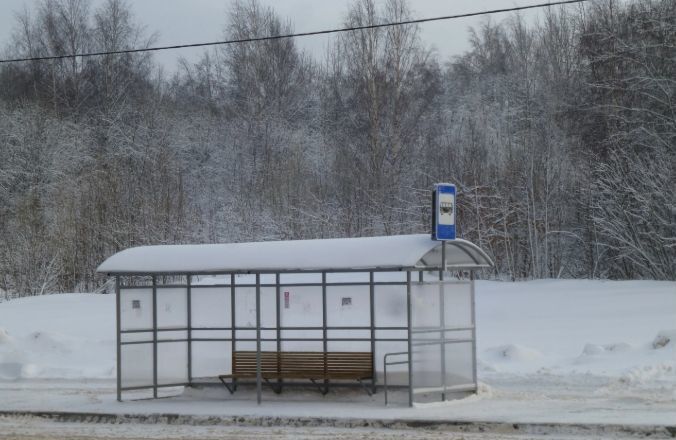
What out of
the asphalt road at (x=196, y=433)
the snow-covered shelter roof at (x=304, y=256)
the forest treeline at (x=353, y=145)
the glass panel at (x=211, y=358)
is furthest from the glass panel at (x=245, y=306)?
the forest treeline at (x=353, y=145)

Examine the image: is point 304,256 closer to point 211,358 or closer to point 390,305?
point 390,305

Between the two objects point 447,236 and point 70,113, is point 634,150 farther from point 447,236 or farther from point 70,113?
point 70,113

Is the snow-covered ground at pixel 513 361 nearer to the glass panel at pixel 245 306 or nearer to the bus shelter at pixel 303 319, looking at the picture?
the bus shelter at pixel 303 319

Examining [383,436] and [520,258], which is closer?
[383,436]

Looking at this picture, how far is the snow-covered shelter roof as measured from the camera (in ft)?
50.2

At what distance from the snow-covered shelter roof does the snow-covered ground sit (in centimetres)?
214

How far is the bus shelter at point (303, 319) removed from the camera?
15.8m

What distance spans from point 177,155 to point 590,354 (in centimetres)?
3986

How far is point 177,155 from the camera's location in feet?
188

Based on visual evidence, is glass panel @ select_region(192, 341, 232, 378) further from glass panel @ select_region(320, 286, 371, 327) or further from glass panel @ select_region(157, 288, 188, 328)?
glass panel @ select_region(320, 286, 371, 327)

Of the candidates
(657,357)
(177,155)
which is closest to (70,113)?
(177,155)

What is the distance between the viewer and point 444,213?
15.8m

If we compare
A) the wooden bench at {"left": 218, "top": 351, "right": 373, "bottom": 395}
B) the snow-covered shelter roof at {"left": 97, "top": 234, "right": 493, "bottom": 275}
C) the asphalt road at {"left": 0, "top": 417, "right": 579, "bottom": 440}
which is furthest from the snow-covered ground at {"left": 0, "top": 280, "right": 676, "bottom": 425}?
the snow-covered shelter roof at {"left": 97, "top": 234, "right": 493, "bottom": 275}

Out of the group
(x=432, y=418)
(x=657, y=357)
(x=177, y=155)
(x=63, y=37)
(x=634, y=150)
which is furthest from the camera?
(x=63, y=37)
